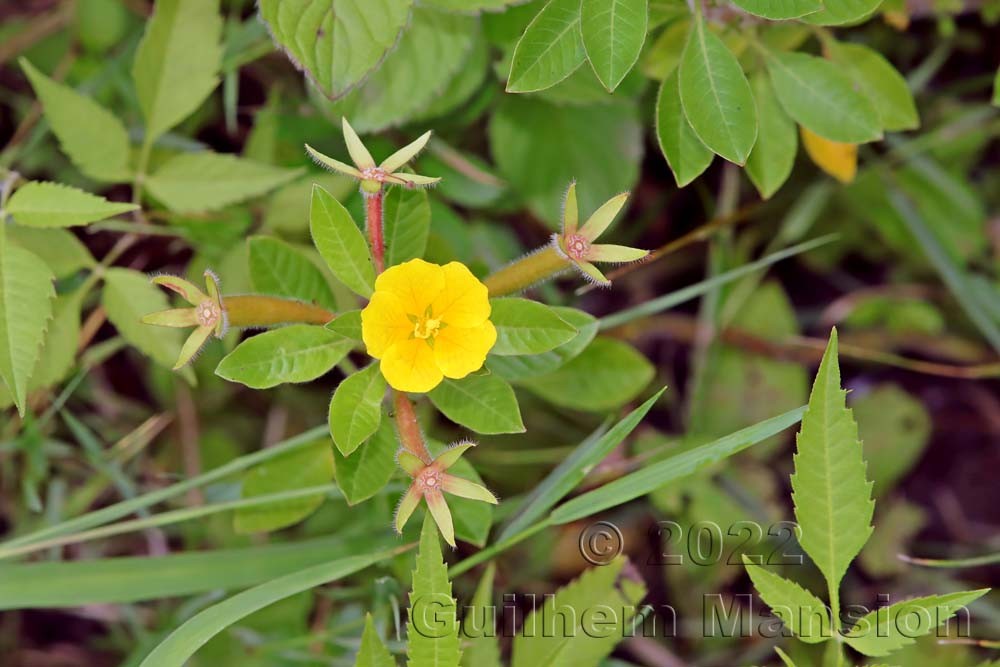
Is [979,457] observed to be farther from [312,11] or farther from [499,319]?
[312,11]

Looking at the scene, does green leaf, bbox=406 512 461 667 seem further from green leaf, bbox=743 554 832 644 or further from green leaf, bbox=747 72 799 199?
green leaf, bbox=747 72 799 199

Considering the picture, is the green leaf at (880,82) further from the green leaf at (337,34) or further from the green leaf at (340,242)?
the green leaf at (340,242)

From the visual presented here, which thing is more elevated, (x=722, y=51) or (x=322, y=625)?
(x=722, y=51)

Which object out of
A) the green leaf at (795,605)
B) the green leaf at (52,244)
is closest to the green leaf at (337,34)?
the green leaf at (52,244)

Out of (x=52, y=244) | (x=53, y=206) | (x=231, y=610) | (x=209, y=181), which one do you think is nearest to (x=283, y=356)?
(x=231, y=610)

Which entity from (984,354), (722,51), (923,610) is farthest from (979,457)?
(722,51)

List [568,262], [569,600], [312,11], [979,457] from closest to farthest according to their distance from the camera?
1. [568,262]
2. [312,11]
3. [569,600]
4. [979,457]

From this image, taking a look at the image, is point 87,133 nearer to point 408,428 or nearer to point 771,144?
point 408,428
